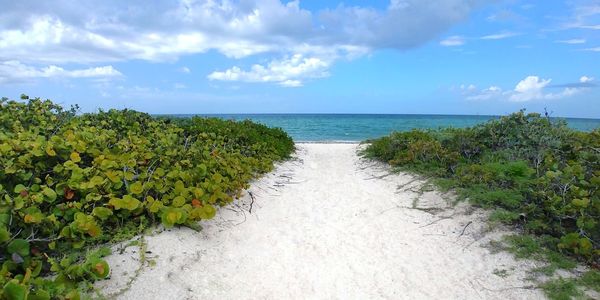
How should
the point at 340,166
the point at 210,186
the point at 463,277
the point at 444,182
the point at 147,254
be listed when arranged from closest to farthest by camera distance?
the point at 147,254, the point at 463,277, the point at 210,186, the point at 444,182, the point at 340,166

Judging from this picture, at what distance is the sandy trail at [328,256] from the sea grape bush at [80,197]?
33 centimetres

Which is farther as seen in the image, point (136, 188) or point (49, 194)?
point (136, 188)

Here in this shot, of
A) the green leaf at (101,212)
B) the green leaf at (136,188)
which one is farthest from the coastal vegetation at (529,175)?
the green leaf at (101,212)

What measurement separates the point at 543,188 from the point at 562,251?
1313mm

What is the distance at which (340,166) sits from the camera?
10500 millimetres

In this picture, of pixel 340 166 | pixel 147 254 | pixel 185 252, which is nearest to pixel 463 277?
pixel 185 252

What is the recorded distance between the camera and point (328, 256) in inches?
190

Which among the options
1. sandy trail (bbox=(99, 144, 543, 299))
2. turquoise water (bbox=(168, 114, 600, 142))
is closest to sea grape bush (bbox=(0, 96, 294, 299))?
sandy trail (bbox=(99, 144, 543, 299))

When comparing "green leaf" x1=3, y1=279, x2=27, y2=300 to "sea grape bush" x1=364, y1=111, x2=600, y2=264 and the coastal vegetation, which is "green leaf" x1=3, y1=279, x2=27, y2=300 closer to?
the coastal vegetation

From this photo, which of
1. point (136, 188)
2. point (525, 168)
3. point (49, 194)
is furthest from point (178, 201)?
point (525, 168)

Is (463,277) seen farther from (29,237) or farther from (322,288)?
(29,237)

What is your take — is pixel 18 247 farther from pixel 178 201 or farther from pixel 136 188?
pixel 178 201

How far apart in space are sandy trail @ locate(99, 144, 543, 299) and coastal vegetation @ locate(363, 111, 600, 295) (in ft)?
1.27

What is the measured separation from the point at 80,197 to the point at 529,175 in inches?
243
